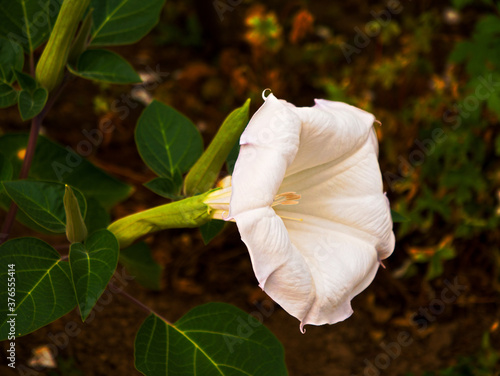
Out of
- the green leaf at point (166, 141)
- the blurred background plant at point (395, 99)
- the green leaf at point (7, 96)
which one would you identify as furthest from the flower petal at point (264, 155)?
the blurred background plant at point (395, 99)

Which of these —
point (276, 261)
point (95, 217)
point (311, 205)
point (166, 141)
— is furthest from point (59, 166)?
point (276, 261)

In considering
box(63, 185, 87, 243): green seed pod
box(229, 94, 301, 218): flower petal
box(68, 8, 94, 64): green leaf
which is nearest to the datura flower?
box(229, 94, 301, 218): flower petal

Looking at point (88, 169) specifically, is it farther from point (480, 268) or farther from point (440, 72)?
point (440, 72)

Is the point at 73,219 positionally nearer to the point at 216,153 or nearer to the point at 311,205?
the point at 216,153

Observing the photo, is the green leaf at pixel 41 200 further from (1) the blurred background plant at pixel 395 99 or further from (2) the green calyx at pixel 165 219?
(1) the blurred background plant at pixel 395 99

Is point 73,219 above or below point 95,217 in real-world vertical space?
above

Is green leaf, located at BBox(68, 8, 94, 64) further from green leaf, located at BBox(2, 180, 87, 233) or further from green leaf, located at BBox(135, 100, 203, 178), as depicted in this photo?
green leaf, located at BBox(2, 180, 87, 233)
